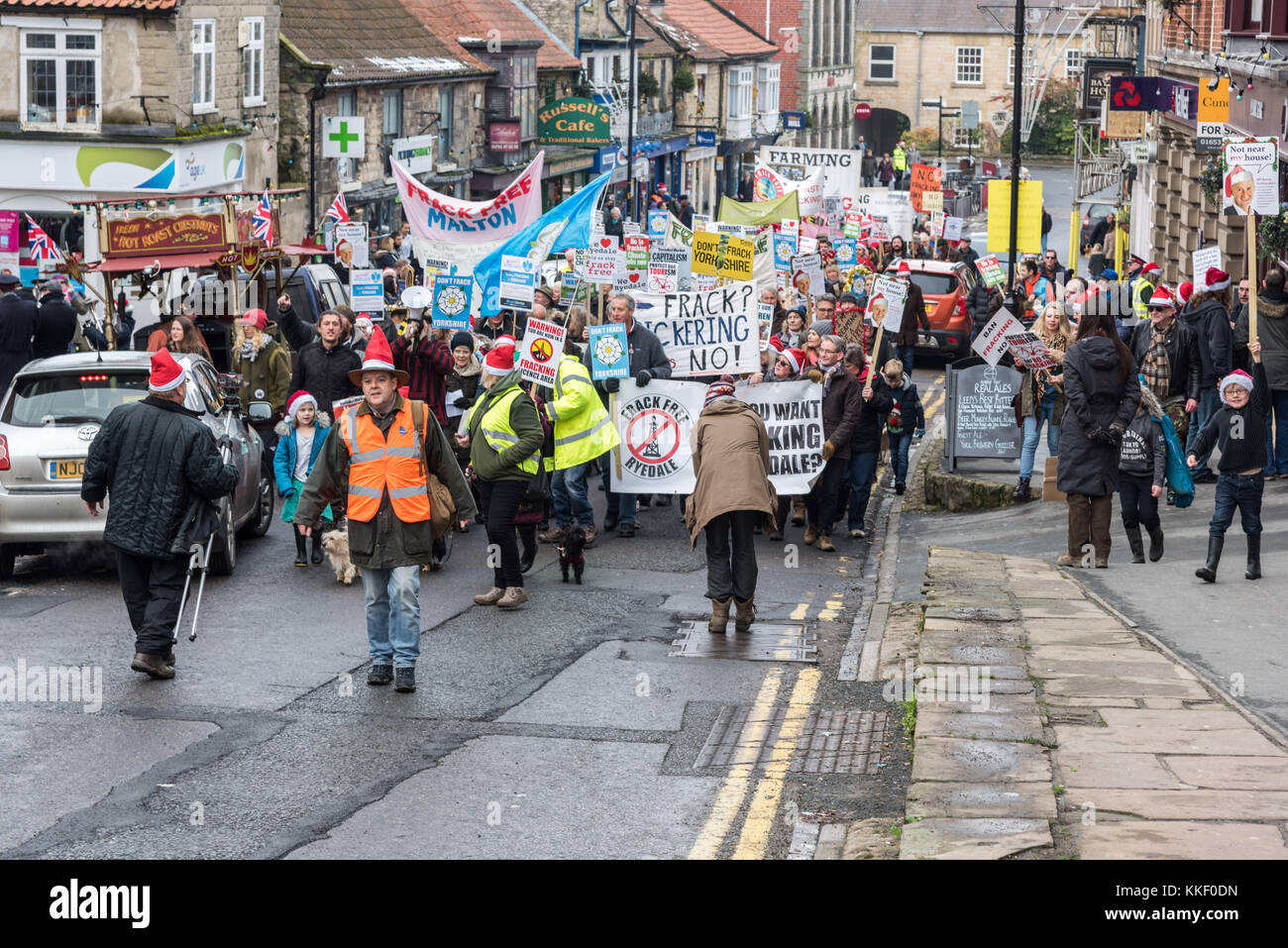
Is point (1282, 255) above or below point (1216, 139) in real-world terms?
below

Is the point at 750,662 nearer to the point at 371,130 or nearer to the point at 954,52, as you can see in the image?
the point at 371,130

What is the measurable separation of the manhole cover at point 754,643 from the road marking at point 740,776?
52cm

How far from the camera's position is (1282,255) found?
20453 mm

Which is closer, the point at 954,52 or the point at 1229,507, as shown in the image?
the point at 1229,507

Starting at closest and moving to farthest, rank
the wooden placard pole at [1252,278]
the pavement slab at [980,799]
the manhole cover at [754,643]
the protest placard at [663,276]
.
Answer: the pavement slab at [980,799] → the manhole cover at [754,643] → the wooden placard pole at [1252,278] → the protest placard at [663,276]

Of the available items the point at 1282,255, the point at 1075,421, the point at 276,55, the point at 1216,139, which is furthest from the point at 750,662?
the point at 276,55

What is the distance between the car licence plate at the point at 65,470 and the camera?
12.7m

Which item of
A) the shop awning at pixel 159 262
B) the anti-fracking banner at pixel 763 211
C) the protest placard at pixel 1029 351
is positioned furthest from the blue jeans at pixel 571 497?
the anti-fracking banner at pixel 763 211

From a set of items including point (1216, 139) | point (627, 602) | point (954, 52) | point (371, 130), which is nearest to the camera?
point (627, 602)

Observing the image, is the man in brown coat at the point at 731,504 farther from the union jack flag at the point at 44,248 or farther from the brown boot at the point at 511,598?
the union jack flag at the point at 44,248

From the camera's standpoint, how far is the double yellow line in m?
7.22

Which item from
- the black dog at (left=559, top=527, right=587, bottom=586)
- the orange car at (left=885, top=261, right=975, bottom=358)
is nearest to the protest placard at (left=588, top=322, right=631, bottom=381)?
the black dog at (left=559, top=527, right=587, bottom=586)

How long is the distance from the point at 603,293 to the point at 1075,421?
347 inches

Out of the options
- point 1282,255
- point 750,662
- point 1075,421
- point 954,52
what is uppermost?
point 954,52
